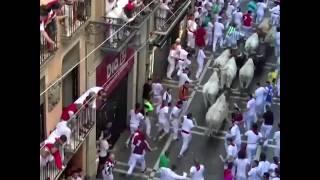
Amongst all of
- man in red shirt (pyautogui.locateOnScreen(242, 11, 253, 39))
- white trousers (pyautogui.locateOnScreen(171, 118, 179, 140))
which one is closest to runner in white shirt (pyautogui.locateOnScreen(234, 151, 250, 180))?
white trousers (pyautogui.locateOnScreen(171, 118, 179, 140))

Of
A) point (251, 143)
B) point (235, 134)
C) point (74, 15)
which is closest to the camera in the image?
point (74, 15)

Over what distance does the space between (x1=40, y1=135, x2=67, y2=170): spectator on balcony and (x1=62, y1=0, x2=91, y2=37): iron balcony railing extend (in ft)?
7.25

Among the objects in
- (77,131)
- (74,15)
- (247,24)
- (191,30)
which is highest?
(74,15)

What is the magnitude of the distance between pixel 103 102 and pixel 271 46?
10.3m

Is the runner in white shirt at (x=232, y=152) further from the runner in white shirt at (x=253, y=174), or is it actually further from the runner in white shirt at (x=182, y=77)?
the runner in white shirt at (x=182, y=77)

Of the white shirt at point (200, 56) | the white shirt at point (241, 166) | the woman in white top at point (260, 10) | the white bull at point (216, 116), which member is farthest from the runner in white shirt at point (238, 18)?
the white shirt at point (241, 166)

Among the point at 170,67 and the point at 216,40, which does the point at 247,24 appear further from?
the point at 170,67

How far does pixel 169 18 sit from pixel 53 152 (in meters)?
10.8

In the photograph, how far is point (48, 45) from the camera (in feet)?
46.2

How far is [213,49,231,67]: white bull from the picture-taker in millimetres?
23984

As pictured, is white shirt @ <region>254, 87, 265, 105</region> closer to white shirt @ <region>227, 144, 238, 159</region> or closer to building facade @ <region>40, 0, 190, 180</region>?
white shirt @ <region>227, 144, 238, 159</region>

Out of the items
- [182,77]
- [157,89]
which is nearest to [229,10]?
[182,77]

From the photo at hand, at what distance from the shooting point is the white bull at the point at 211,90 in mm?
21859
